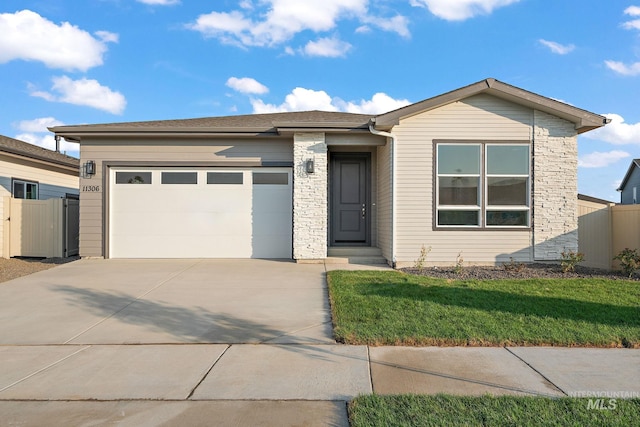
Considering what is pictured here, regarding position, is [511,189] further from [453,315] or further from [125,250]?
[125,250]

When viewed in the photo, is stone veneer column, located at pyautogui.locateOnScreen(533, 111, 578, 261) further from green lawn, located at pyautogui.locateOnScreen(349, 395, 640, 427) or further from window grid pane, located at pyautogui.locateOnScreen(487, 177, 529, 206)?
green lawn, located at pyautogui.locateOnScreen(349, 395, 640, 427)

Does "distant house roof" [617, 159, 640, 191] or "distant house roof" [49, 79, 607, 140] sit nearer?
"distant house roof" [49, 79, 607, 140]

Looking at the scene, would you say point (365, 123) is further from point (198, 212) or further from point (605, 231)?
point (605, 231)

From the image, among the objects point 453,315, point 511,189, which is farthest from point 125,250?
point 511,189

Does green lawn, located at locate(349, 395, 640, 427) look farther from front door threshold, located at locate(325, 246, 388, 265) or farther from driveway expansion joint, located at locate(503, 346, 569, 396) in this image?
front door threshold, located at locate(325, 246, 388, 265)

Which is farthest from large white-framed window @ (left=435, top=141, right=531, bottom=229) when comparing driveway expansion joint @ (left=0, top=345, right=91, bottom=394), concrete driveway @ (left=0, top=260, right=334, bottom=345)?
driveway expansion joint @ (left=0, top=345, right=91, bottom=394)

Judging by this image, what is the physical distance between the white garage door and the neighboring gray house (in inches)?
1217

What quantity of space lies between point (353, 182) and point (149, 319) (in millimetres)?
7145

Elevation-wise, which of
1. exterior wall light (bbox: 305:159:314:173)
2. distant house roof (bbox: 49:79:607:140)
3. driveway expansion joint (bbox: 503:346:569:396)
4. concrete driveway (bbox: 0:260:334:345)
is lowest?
driveway expansion joint (bbox: 503:346:569:396)

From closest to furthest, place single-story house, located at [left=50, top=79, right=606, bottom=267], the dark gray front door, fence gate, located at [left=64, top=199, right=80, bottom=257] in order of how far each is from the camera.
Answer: single-story house, located at [left=50, top=79, right=606, bottom=267]
the dark gray front door
fence gate, located at [left=64, top=199, right=80, bottom=257]

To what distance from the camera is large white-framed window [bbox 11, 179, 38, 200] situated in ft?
43.8

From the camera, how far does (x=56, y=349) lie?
507 cm

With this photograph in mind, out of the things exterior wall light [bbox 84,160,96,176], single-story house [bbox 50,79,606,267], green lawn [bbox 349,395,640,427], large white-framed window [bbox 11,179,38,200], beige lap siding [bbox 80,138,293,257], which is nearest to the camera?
green lawn [bbox 349,395,640,427]

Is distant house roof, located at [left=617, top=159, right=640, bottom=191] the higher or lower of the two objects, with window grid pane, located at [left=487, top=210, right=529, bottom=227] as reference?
higher
